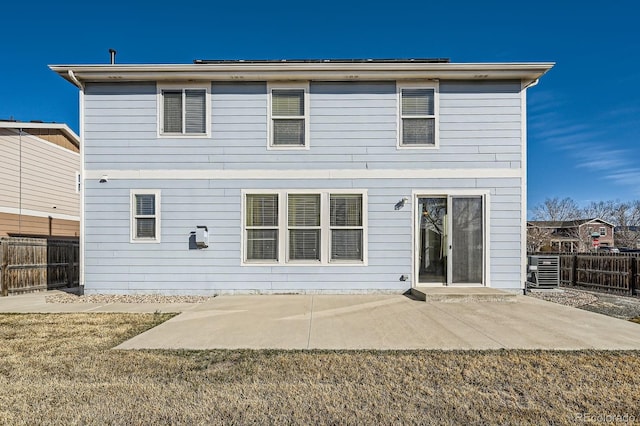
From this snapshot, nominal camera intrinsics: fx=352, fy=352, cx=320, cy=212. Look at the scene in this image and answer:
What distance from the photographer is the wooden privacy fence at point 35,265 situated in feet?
25.9

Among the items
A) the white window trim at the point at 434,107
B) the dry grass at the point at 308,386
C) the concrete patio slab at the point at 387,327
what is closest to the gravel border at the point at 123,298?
the concrete patio slab at the point at 387,327

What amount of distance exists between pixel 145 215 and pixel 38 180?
8.13 meters

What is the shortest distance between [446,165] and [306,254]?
357 centimetres

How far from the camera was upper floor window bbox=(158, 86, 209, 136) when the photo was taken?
25.1ft

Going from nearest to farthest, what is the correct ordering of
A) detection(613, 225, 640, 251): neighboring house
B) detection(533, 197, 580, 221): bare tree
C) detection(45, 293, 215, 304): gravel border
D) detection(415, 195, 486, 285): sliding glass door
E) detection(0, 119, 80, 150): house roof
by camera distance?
detection(45, 293, 215, 304): gravel border < detection(415, 195, 486, 285): sliding glass door < detection(0, 119, 80, 150): house roof < detection(613, 225, 640, 251): neighboring house < detection(533, 197, 580, 221): bare tree

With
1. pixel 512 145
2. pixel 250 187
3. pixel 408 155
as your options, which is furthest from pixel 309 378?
pixel 512 145

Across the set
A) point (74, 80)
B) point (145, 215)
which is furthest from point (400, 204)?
point (74, 80)

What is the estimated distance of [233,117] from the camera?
7.64m

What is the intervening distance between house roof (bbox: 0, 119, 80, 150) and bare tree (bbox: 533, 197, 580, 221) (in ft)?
133

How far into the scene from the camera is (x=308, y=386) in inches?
120

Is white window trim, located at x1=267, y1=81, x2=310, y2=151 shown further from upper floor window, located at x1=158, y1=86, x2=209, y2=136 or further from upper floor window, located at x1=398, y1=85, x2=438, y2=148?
upper floor window, located at x1=398, y1=85, x2=438, y2=148

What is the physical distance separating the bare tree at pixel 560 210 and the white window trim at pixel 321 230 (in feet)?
121

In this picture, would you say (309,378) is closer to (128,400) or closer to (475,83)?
(128,400)

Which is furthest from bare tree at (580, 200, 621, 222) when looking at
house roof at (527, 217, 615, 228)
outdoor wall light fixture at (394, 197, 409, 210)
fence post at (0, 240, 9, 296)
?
fence post at (0, 240, 9, 296)
